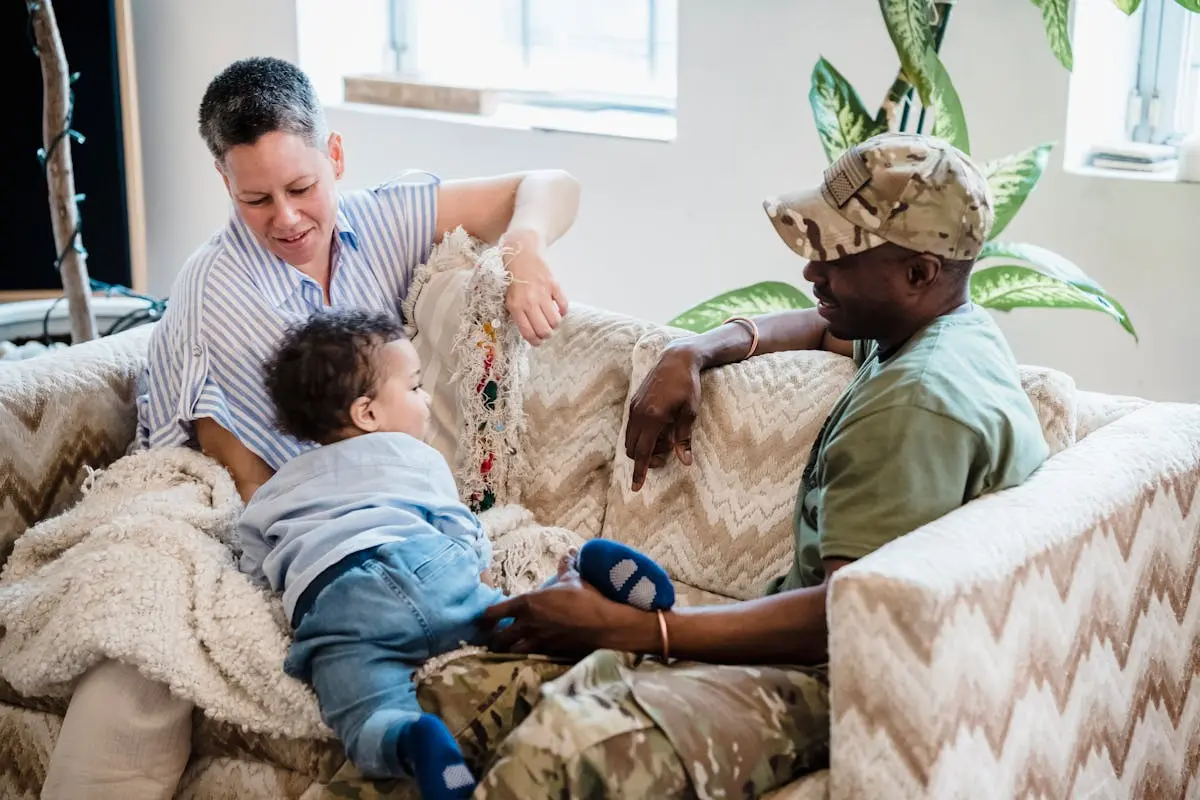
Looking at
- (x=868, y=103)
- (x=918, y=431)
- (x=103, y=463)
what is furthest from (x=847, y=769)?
(x=868, y=103)

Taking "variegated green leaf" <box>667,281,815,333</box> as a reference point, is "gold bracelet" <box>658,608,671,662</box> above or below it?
below

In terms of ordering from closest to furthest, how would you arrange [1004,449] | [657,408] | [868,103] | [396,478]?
1. [1004,449]
2. [396,478]
3. [657,408]
4. [868,103]

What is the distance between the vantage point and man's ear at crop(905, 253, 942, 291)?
1.56m

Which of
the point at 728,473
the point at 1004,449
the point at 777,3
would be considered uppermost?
the point at 777,3

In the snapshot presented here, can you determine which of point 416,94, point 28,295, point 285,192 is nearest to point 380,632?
point 285,192

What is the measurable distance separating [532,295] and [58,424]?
2.53 feet

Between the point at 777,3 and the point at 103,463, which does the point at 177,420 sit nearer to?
the point at 103,463

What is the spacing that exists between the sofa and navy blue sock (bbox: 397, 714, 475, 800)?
0.14 meters

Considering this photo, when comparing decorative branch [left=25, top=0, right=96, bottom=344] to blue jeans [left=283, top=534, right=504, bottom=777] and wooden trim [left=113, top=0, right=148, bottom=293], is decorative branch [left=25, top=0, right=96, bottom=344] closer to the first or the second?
wooden trim [left=113, top=0, right=148, bottom=293]

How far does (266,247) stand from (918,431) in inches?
43.5

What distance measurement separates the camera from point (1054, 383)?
5.92 feet

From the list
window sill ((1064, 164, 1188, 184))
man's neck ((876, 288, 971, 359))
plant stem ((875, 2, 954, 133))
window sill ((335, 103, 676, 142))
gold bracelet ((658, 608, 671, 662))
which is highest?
plant stem ((875, 2, 954, 133))

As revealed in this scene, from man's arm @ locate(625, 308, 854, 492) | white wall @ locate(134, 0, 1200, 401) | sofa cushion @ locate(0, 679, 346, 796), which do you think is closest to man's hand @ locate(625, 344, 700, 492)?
man's arm @ locate(625, 308, 854, 492)

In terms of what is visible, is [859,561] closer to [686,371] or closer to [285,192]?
[686,371]
